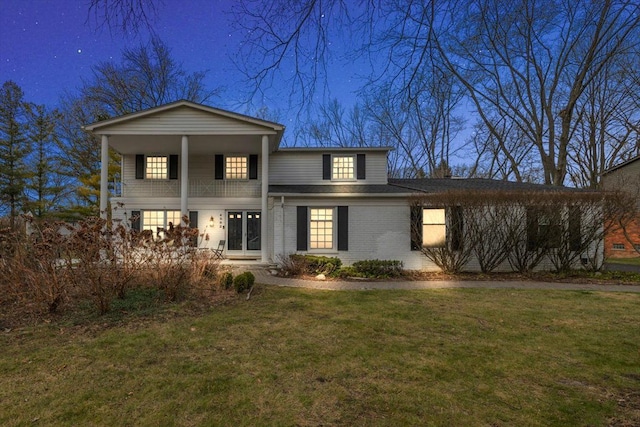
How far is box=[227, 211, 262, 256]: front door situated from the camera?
14.9m

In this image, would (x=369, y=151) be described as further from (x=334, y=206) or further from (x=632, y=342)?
(x=632, y=342)

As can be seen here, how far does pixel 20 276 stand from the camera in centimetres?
580

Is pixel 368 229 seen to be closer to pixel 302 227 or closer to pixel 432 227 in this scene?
pixel 432 227

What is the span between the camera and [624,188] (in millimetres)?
20031

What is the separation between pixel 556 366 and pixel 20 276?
8.61 m

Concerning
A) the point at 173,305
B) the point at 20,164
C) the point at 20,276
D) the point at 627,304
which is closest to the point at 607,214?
the point at 627,304

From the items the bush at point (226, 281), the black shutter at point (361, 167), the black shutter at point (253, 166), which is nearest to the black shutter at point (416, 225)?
the black shutter at point (361, 167)

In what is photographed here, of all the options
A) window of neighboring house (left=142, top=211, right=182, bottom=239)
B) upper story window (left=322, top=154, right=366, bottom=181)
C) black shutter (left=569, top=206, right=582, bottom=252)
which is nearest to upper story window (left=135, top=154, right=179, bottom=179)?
window of neighboring house (left=142, top=211, right=182, bottom=239)

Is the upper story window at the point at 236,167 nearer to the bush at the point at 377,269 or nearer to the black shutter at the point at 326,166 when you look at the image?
the black shutter at the point at 326,166

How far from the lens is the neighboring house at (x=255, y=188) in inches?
494

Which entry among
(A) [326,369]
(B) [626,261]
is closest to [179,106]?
(A) [326,369]

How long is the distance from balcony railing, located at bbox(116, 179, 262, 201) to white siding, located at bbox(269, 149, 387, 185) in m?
1.10

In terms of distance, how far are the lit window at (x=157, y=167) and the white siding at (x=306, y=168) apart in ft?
16.9

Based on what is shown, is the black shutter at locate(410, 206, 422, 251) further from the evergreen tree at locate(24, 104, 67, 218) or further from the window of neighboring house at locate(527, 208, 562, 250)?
the evergreen tree at locate(24, 104, 67, 218)
